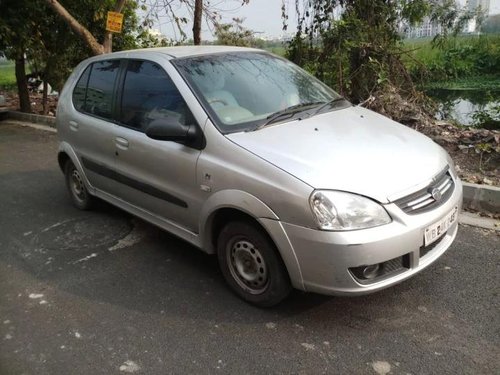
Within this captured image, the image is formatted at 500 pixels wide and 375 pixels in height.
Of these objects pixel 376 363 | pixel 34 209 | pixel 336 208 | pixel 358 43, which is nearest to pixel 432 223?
pixel 336 208

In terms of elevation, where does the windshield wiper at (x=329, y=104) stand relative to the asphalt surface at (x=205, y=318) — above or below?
above

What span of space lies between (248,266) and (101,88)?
2339 millimetres

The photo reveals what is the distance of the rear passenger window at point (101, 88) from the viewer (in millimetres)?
4266

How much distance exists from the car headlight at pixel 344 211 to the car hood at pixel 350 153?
0.14 ft

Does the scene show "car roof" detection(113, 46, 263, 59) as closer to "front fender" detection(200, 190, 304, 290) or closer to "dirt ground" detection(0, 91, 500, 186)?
"front fender" detection(200, 190, 304, 290)

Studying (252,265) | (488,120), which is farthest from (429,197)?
(488,120)

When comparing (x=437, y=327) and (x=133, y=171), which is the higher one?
(x=133, y=171)

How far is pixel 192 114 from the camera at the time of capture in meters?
3.34

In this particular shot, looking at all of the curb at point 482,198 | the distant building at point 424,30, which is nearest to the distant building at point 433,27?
the distant building at point 424,30

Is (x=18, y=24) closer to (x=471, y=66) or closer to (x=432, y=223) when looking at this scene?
(x=432, y=223)

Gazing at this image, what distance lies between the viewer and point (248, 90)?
359 cm

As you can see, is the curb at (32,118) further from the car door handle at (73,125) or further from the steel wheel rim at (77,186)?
the car door handle at (73,125)

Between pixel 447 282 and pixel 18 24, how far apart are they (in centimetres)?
1019

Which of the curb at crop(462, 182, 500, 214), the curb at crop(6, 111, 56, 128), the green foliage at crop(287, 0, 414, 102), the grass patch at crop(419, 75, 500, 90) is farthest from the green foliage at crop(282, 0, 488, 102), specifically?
the grass patch at crop(419, 75, 500, 90)
